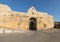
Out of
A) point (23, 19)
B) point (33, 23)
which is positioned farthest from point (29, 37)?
point (33, 23)

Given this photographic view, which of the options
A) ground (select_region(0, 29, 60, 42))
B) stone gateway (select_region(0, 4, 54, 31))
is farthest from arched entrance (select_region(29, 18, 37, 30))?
ground (select_region(0, 29, 60, 42))

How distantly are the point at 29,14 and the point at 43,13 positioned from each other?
5121 millimetres

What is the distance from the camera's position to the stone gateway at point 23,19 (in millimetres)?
35791

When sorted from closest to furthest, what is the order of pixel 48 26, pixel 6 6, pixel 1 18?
pixel 1 18 → pixel 6 6 → pixel 48 26

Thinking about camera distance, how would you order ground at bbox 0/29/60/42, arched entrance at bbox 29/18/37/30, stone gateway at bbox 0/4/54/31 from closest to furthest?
ground at bbox 0/29/60/42 → stone gateway at bbox 0/4/54/31 → arched entrance at bbox 29/18/37/30

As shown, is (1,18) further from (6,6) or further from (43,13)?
(43,13)

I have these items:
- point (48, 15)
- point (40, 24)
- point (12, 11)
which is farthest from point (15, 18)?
point (48, 15)

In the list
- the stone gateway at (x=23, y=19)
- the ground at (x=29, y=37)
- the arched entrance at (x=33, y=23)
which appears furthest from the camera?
the arched entrance at (x=33, y=23)

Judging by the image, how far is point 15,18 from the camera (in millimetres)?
37438

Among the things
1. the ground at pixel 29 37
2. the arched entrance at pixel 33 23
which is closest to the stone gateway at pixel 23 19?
the arched entrance at pixel 33 23

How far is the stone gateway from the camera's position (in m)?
35.8

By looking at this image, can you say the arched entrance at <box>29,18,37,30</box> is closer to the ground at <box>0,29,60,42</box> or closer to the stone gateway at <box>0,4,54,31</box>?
the stone gateway at <box>0,4,54,31</box>

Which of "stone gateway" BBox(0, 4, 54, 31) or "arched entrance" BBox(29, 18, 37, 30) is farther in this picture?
"arched entrance" BBox(29, 18, 37, 30)

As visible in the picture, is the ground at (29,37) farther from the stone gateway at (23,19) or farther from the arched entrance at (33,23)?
the arched entrance at (33,23)
